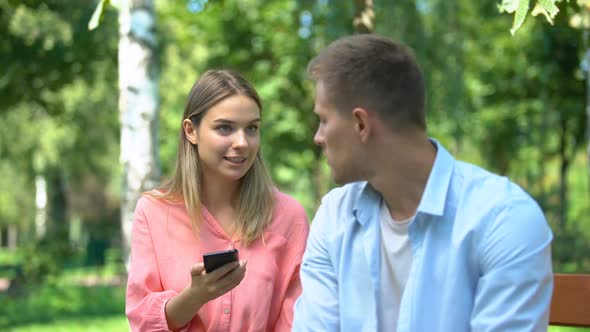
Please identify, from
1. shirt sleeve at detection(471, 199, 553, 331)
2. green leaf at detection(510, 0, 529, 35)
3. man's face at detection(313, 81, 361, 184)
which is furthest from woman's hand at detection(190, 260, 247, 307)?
green leaf at detection(510, 0, 529, 35)

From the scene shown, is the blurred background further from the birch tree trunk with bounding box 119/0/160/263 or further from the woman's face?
the woman's face

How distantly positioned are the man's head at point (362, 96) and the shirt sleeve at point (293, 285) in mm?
1075

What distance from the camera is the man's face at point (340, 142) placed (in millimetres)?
2078

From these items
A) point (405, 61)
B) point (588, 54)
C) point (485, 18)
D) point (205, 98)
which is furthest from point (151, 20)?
point (485, 18)

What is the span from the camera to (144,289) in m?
2.98

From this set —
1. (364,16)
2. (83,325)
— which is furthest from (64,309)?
(364,16)

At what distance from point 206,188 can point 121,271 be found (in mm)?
13455

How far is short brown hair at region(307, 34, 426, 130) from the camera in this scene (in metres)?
2.03

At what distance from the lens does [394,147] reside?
2061 millimetres

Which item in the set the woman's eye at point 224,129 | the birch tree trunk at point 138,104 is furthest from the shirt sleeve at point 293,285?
the birch tree trunk at point 138,104

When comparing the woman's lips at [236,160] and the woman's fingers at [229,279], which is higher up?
the woman's lips at [236,160]

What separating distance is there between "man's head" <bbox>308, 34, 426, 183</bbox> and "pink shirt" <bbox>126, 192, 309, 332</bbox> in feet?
3.47

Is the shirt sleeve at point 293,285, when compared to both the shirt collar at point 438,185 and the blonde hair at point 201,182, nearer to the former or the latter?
the blonde hair at point 201,182

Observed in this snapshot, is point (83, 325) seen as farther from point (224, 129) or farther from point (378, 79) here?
point (378, 79)
